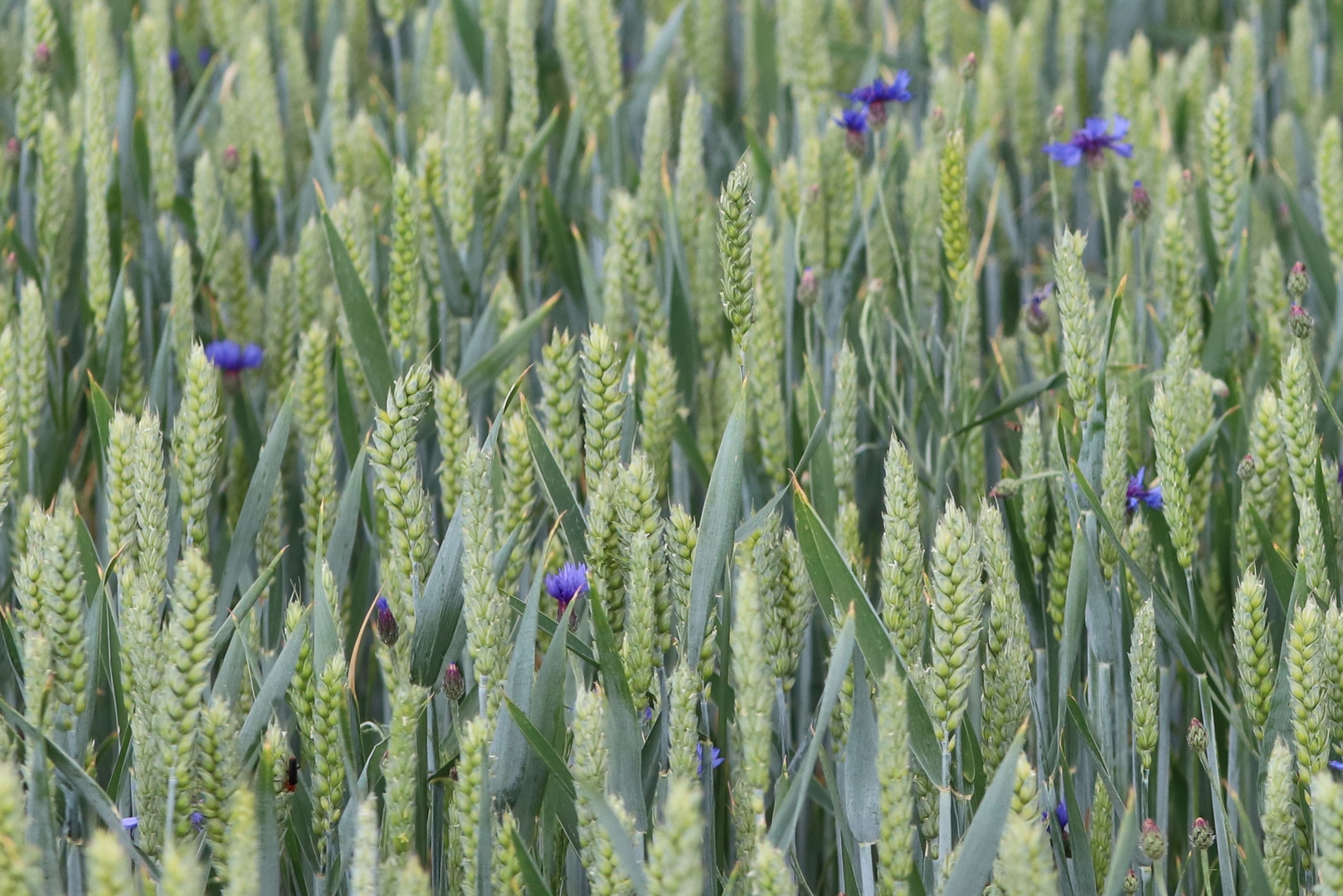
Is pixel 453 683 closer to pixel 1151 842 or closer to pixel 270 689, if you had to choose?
pixel 270 689

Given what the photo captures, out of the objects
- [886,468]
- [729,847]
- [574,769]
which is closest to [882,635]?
[886,468]

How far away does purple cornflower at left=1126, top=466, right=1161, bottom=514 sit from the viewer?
107 cm

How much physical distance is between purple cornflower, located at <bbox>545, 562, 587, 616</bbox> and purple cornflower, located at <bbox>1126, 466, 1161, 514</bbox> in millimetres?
422

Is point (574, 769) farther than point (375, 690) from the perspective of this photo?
No

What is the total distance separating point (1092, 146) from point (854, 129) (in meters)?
0.25

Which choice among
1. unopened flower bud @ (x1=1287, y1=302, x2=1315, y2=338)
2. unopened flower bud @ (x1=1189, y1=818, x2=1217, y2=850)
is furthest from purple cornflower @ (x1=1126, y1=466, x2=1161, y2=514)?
unopened flower bud @ (x1=1189, y1=818, x2=1217, y2=850)

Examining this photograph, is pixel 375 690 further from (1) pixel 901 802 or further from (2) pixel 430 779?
(1) pixel 901 802

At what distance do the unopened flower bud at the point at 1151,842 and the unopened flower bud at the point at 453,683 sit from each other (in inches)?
16.8

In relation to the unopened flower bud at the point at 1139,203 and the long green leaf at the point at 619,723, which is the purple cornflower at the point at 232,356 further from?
the unopened flower bud at the point at 1139,203

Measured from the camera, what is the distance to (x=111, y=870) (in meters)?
0.57

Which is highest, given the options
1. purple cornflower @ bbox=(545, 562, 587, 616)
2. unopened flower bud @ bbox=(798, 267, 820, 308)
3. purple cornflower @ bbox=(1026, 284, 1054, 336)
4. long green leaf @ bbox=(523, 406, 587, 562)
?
unopened flower bud @ bbox=(798, 267, 820, 308)

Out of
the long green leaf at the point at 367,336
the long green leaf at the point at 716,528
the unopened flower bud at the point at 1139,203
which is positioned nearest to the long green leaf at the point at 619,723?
the long green leaf at the point at 716,528

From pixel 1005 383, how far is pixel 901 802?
2.34 feet

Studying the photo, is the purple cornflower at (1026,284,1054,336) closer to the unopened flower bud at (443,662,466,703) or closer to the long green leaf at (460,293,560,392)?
the long green leaf at (460,293,560,392)
